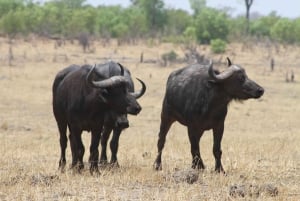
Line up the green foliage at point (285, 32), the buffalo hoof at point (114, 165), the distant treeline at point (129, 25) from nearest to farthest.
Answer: the buffalo hoof at point (114, 165) < the distant treeline at point (129, 25) < the green foliage at point (285, 32)

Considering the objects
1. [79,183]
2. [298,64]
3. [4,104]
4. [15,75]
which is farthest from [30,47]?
[79,183]

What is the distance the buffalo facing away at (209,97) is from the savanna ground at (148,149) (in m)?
0.52

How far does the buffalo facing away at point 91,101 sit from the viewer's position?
910 cm

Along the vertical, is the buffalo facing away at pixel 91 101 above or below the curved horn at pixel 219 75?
below

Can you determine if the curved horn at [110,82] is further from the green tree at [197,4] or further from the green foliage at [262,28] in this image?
the green tree at [197,4]

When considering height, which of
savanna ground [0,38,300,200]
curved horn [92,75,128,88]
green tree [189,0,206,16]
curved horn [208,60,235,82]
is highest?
green tree [189,0,206,16]

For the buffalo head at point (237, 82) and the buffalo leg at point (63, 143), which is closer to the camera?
the buffalo head at point (237, 82)

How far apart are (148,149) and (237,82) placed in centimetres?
460

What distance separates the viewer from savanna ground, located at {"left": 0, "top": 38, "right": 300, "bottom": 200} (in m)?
7.82

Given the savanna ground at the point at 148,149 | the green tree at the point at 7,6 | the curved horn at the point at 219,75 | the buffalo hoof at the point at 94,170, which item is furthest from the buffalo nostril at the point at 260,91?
the green tree at the point at 7,6

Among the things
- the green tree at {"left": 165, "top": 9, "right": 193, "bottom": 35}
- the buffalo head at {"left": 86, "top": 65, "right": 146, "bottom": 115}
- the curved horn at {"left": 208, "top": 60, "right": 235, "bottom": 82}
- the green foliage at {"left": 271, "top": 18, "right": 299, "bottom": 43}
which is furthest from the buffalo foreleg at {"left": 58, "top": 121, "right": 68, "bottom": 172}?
the green tree at {"left": 165, "top": 9, "right": 193, "bottom": 35}

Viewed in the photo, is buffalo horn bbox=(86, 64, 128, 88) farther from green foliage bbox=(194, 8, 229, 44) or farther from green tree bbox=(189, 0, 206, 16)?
green tree bbox=(189, 0, 206, 16)

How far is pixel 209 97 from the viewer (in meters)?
9.88

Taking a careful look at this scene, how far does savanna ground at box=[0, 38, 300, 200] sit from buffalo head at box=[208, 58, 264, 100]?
3.63ft
